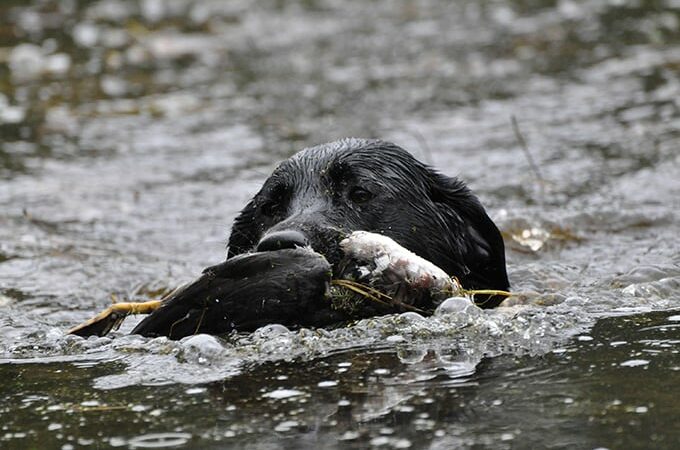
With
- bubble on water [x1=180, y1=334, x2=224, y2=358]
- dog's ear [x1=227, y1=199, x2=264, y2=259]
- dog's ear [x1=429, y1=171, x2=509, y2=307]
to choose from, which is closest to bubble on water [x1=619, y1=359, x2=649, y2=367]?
bubble on water [x1=180, y1=334, x2=224, y2=358]

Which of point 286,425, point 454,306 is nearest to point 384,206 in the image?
point 454,306

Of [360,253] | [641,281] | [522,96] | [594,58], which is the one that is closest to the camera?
[360,253]

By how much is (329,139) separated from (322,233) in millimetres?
5333

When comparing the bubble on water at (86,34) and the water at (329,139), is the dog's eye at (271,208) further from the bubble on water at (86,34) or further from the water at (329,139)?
the bubble on water at (86,34)

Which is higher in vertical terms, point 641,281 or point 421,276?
point 421,276

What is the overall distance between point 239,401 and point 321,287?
0.80m

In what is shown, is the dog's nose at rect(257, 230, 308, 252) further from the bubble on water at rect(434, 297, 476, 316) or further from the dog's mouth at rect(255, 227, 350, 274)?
the bubble on water at rect(434, 297, 476, 316)

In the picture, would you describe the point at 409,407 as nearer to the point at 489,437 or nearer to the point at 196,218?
the point at 489,437

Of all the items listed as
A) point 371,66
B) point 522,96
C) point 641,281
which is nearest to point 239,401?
point 641,281

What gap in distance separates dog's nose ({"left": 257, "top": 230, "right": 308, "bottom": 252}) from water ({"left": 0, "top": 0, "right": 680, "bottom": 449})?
336 mm

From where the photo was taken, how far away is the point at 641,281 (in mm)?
5691

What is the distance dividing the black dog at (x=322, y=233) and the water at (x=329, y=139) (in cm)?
13

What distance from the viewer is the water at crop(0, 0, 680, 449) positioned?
3508 millimetres

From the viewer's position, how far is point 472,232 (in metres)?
5.64
